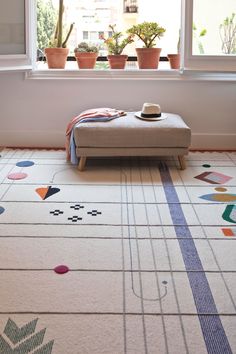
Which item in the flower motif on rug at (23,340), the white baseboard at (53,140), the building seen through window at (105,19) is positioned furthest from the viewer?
the building seen through window at (105,19)

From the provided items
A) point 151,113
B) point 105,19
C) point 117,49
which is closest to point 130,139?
point 151,113

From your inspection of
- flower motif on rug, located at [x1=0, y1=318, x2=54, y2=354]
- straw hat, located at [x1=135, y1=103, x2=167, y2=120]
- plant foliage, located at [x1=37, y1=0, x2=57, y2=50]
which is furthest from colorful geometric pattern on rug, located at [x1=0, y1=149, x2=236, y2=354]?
plant foliage, located at [x1=37, y1=0, x2=57, y2=50]

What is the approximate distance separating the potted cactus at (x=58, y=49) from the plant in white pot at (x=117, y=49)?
386mm

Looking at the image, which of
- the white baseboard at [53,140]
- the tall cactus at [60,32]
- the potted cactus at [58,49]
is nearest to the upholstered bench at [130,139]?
the white baseboard at [53,140]

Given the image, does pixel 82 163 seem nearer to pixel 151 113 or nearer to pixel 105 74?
pixel 151 113

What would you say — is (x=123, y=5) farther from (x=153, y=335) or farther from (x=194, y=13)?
(x=153, y=335)

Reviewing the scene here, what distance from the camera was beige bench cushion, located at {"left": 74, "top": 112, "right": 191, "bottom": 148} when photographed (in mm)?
3461

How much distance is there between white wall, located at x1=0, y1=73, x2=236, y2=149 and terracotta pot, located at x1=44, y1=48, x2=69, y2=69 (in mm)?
186

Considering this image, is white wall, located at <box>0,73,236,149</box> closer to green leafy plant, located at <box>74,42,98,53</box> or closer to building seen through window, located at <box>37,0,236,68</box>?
green leafy plant, located at <box>74,42,98,53</box>

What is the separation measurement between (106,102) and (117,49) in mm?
510

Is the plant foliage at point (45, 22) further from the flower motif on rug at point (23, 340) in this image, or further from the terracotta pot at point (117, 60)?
the flower motif on rug at point (23, 340)

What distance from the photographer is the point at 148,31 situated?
4.21 m

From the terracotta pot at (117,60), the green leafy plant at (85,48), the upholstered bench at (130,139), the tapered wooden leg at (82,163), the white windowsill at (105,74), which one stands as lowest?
the tapered wooden leg at (82,163)

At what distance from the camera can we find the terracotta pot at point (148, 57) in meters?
4.23
